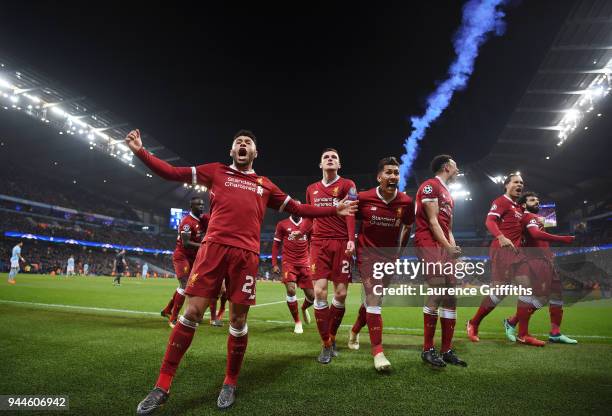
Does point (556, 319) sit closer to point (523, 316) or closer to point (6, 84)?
point (523, 316)

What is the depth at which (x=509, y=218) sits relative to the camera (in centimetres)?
692

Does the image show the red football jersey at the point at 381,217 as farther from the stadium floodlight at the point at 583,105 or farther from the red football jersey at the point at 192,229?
the stadium floodlight at the point at 583,105

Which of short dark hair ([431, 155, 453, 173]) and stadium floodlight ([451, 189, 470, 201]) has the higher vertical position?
stadium floodlight ([451, 189, 470, 201])

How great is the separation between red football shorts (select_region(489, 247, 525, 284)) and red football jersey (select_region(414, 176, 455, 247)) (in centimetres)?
221

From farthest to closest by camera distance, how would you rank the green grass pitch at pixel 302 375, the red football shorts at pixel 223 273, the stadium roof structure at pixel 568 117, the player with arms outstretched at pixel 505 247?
the stadium roof structure at pixel 568 117 < the player with arms outstretched at pixel 505 247 < the red football shorts at pixel 223 273 < the green grass pitch at pixel 302 375

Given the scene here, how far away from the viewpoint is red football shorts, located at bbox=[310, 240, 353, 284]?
5.38 m

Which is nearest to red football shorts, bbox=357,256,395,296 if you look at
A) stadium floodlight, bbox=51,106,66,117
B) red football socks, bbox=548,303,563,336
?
red football socks, bbox=548,303,563,336

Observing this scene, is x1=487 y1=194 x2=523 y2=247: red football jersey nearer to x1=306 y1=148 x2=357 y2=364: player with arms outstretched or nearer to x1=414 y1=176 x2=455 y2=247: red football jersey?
x1=414 y1=176 x2=455 y2=247: red football jersey

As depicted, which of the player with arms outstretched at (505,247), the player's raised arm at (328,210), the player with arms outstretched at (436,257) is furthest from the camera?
the player with arms outstretched at (505,247)

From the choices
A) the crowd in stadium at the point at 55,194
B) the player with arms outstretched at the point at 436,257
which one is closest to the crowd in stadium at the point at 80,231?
the crowd in stadium at the point at 55,194

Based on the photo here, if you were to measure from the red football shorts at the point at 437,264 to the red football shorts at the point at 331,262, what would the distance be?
1.11 m

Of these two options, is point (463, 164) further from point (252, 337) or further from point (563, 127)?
point (252, 337)

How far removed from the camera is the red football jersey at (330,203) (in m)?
5.58

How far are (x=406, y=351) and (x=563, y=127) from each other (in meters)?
36.0
